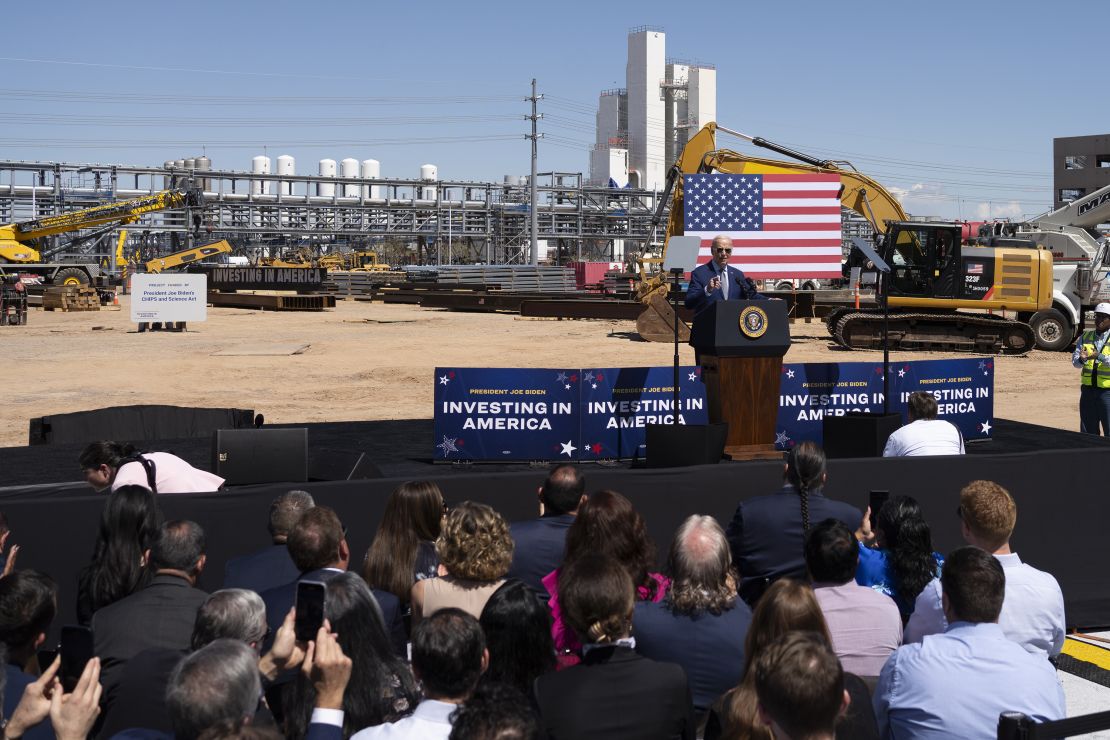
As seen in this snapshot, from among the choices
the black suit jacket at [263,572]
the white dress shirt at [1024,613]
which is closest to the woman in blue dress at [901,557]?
the white dress shirt at [1024,613]

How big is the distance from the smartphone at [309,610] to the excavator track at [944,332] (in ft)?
84.9

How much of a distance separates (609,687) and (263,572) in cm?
A: 237

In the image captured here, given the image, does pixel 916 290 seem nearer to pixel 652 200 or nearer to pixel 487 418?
pixel 487 418

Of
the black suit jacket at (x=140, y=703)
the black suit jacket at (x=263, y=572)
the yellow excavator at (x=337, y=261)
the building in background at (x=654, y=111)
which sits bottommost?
the black suit jacket at (x=140, y=703)

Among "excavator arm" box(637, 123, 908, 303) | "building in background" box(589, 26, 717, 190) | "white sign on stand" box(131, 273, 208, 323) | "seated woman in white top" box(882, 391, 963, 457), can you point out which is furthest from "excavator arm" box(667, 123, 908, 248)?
"building in background" box(589, 26, 717, 190)

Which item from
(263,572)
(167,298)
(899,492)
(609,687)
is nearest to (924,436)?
(899,492)

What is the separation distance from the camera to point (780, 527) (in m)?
6.25

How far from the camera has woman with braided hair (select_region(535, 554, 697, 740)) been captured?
12.5 ft

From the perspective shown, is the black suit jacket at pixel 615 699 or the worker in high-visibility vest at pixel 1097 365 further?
the worker in high-visibility vest at pixel 1097 365

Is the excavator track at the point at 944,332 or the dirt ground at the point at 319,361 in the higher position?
the excavator track at the point at 944,332

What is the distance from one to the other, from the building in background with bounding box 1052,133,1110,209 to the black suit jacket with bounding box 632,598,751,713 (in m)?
115

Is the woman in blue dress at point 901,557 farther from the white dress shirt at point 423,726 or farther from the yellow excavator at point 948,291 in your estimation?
the yellow excavator at point 948,291

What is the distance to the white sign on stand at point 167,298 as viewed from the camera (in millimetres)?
32531

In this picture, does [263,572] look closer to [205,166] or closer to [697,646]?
[697,646]
